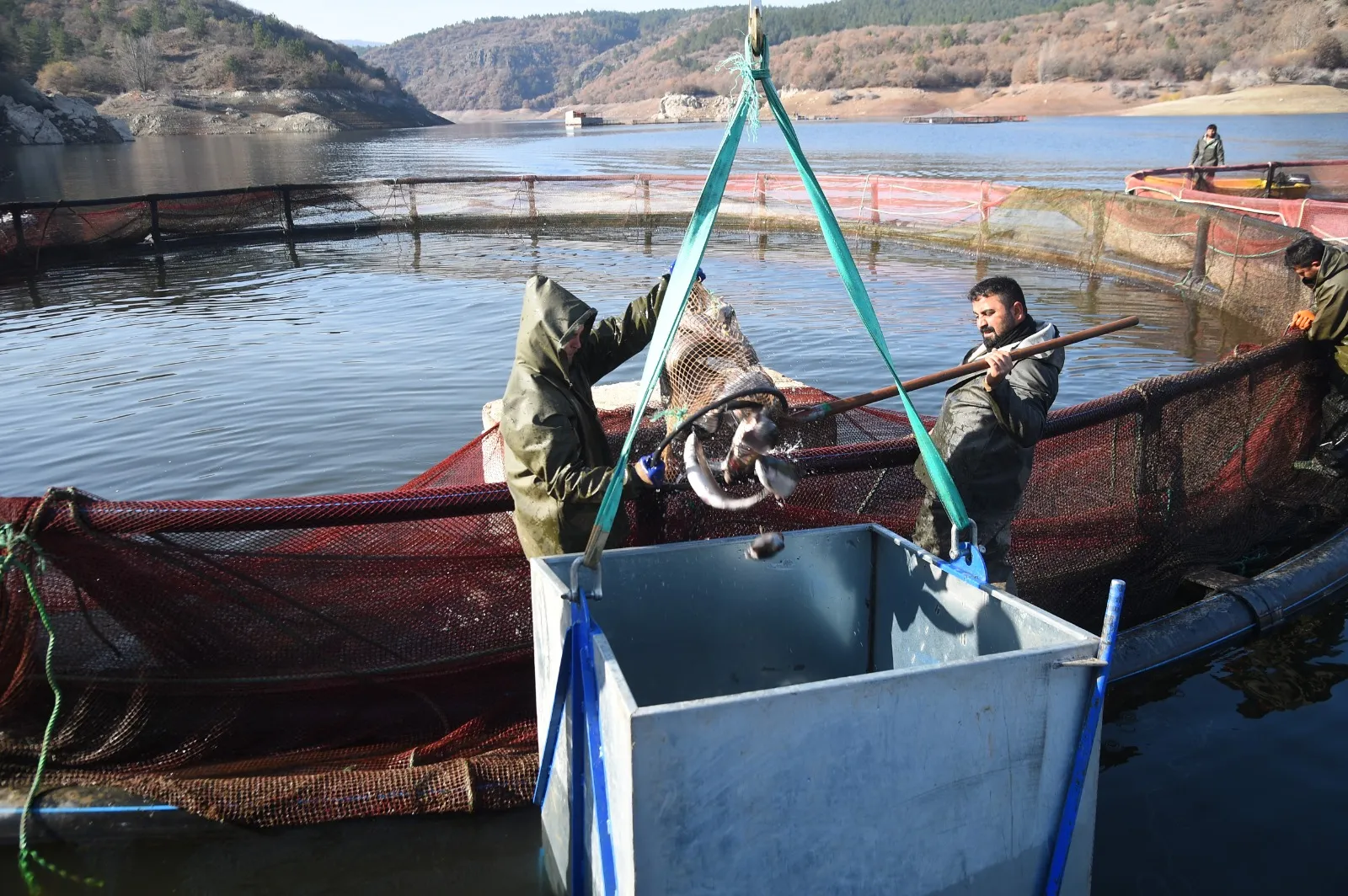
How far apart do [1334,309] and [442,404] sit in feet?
27.8

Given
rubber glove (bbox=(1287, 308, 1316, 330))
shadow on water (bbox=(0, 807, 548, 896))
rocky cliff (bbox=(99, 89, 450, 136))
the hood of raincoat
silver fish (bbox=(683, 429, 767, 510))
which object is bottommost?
shadow on water (bbox=(0, 807, 548, 896))

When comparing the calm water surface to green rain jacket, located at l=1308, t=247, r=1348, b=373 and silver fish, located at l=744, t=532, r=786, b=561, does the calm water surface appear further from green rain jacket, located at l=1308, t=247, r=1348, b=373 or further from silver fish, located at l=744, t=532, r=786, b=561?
silver fish, located at l=744, t=532, r=786, b=561

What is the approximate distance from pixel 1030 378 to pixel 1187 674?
240cm

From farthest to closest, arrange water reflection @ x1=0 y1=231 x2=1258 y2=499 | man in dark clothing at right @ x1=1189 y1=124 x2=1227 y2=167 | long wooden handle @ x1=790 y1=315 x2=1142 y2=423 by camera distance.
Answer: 1. man in dark clothing at right @ x1=1189 y1=124 x2=1227 y2=167
2. water reflection @ x1=0 y1=231 x2=1258 y2=499
3. long wooden handle @ x1=790 y1=315 x2=1142 y2=423

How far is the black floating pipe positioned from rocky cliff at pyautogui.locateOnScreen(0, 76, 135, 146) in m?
98.0

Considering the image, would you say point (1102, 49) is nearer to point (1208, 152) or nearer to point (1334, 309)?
point (1208, 152)

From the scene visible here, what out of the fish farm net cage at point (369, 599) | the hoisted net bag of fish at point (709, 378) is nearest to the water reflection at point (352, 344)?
the fish farm net cage at point (369, 599)

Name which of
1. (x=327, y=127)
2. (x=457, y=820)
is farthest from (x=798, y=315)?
(x=327, y=127)

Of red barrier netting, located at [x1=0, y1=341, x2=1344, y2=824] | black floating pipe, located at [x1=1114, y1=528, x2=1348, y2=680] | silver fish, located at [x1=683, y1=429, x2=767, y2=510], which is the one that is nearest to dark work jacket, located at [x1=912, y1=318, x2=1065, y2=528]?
red barrier netting, located at [x1=0, y1=341, x2=1344, y2=824]

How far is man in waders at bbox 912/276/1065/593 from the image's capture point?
391 centimetres

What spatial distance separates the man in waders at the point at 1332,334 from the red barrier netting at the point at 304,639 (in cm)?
320

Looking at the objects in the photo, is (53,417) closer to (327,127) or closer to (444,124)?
(327,127)

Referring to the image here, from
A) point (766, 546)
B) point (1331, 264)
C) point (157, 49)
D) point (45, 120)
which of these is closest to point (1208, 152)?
point (1331, 264)

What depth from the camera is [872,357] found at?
12672 mm
